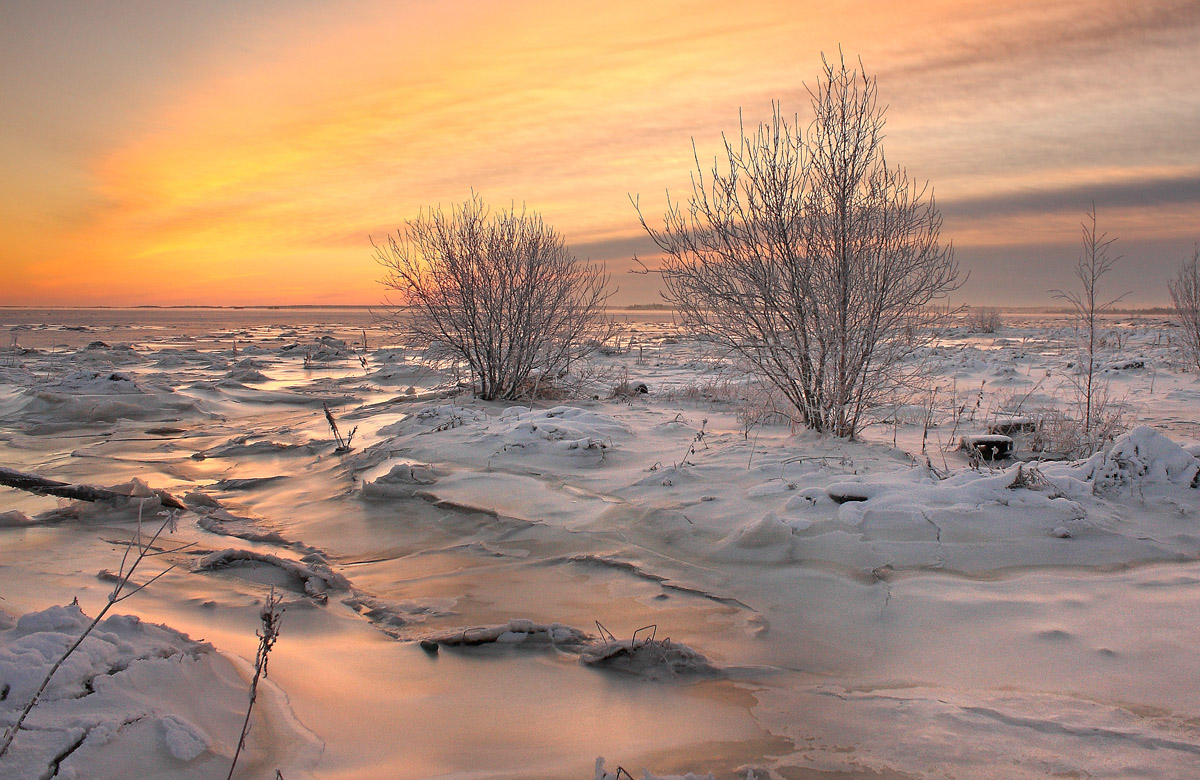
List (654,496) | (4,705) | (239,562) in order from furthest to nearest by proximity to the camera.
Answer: (654,496)
(239,562)
(4,705)

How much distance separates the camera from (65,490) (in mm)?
5496

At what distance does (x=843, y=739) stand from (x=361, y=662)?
197 centimetres

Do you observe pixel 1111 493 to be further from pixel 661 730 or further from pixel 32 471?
pixel 32 471

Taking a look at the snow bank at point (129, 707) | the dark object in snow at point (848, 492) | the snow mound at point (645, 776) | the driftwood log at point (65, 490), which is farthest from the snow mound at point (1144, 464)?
the driftwood log at point (65, 490)

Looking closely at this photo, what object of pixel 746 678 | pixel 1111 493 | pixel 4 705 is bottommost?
pixel 746 678

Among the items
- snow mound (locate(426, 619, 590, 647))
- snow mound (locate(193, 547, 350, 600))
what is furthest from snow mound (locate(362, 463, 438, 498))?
snow mound (locate(426, 619, 590, 647))

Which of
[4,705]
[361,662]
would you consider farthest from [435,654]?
[4,705]

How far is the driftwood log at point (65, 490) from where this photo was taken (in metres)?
5.38

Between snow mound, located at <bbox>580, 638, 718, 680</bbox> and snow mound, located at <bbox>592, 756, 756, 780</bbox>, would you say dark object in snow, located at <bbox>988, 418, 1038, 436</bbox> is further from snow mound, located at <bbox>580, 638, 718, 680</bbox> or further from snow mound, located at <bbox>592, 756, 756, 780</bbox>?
snow mound, located at <bbox>592, 756, 756, 780</bbox>

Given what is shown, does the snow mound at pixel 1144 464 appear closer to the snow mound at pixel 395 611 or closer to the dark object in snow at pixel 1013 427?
the dark object in snow at pixel 1013 427

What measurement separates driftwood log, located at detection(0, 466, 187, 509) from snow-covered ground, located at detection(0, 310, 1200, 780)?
134mm

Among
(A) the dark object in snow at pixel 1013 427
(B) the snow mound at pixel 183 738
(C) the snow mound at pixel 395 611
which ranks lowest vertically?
(C) the snow mound at pixel 395 611

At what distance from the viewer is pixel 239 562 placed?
407cm

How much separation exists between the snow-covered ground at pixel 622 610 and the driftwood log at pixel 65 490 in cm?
13
